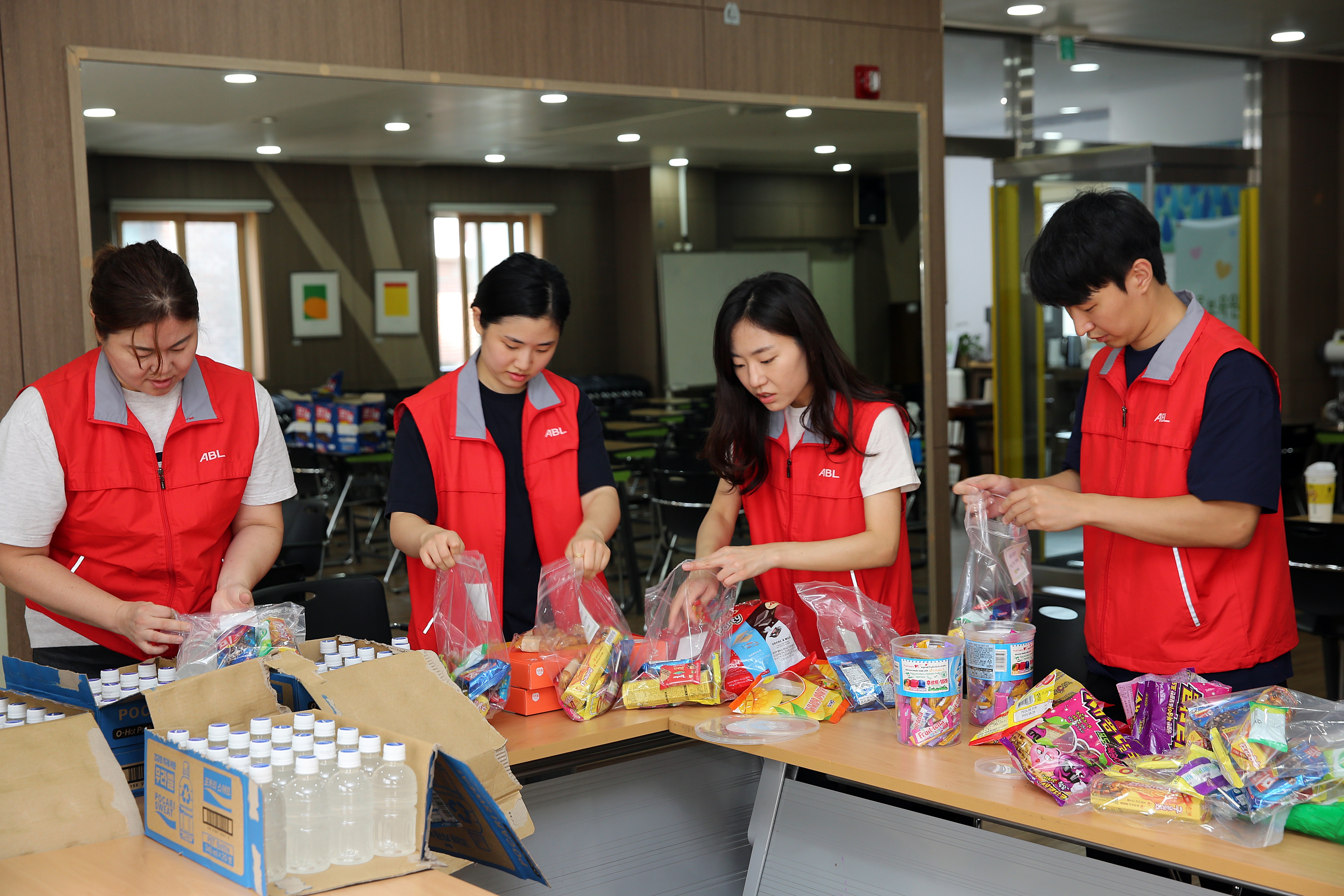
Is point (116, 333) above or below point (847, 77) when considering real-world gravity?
below

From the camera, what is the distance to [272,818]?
57.2 inches

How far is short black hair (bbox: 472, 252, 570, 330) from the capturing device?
244cm

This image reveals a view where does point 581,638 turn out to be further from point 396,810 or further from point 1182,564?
point 1182,564

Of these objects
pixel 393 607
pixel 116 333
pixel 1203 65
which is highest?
pixel 1203 65

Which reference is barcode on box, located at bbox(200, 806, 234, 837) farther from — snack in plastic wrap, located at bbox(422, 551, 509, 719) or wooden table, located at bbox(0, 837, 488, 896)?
snack in plastic wrap, located at bbox(422, 551, 509, 719)

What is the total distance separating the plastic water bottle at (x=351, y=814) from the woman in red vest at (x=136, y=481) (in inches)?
25.9

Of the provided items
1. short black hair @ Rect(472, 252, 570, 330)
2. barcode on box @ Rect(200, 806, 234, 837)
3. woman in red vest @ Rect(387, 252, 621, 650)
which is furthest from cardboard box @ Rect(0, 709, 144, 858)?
short black hair @ Rect(472, 252, 570, 330)

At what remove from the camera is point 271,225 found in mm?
3852

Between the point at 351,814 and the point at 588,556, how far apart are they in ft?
2.93

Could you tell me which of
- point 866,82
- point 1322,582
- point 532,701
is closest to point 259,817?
point 532,701

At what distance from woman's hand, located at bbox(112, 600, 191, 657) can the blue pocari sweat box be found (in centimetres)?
40

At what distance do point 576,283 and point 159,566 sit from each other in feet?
8.03

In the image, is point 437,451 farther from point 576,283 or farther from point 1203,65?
point 1203,65

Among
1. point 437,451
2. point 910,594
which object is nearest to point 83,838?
point 437,451
